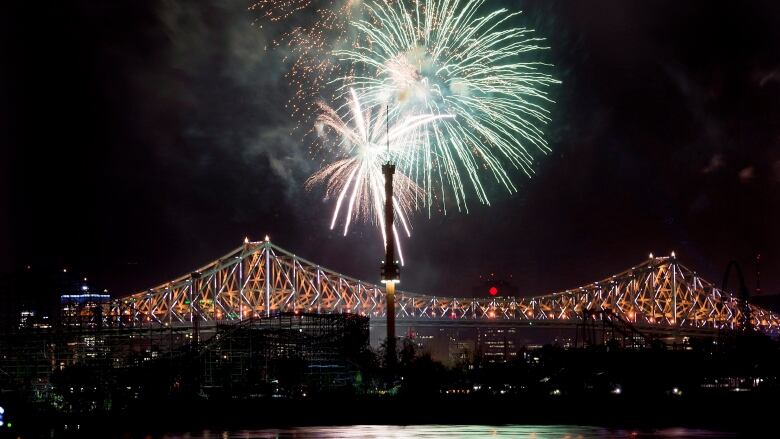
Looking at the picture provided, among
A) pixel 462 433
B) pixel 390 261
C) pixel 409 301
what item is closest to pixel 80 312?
pixel 390 261

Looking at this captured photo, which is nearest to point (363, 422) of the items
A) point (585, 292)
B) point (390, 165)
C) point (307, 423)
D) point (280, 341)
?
point (307, 423)

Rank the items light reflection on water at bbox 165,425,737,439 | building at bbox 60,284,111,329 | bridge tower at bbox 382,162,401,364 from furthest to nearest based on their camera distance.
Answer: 1. bridge tower at bbox 382,162,401,364
2. building at bbox 60,284,111,329
3. light reflection on water at bbox 165,425,737,439

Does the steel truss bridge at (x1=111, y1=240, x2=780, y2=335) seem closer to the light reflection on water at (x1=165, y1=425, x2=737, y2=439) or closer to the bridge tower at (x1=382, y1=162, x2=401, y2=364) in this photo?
the bridge tower at (x1=382, y1=162, x2=401, y2=364)

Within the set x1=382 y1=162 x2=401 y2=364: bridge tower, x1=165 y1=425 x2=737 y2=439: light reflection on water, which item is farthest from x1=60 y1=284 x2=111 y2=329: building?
x1=165 y1=425 x2=737 y2=439: light reflection on water

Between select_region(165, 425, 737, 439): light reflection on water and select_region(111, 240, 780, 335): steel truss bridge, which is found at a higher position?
select_region(111, 240, 780, 335): steel truss bridge

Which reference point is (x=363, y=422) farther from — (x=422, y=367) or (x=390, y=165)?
(x=390, y=165)

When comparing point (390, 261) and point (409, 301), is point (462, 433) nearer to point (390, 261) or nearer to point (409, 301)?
point (390, 261)

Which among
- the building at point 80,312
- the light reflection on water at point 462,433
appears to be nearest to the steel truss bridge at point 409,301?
the building at point 80,312
